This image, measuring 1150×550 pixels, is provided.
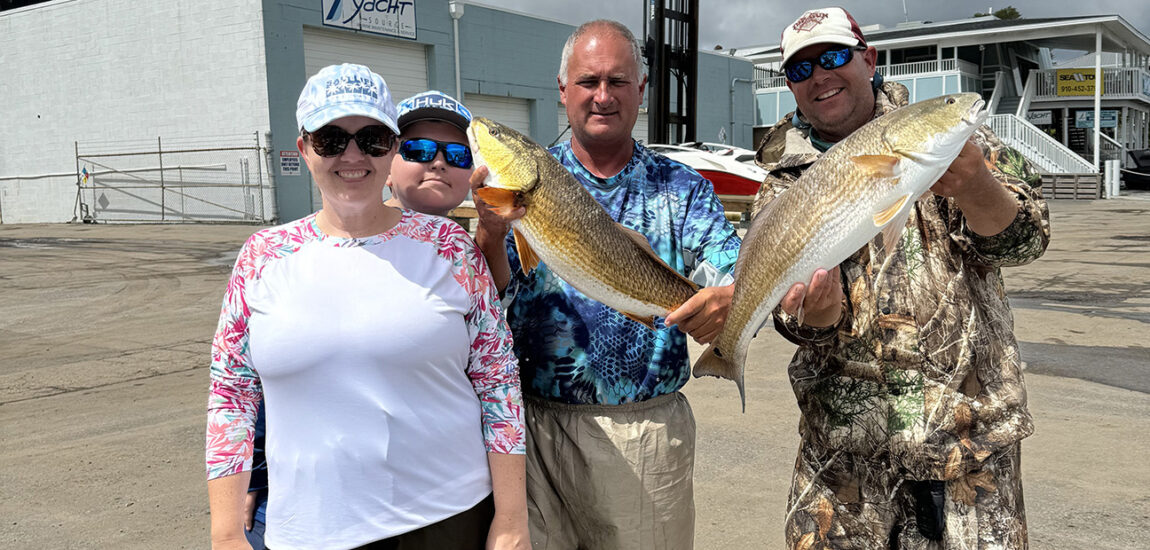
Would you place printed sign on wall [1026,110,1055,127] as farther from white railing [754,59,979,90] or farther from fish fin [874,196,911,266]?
fish fin [874,196,911,266]

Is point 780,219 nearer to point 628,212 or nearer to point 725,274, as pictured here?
point 725,274

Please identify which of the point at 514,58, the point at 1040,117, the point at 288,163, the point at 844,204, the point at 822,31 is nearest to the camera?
the point at 844,204

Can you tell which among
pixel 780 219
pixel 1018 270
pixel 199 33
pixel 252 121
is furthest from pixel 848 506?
pixel 199 33

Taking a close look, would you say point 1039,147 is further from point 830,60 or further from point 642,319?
point 642,319

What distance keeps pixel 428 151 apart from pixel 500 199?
2.10 ft

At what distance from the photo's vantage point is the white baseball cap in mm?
2818

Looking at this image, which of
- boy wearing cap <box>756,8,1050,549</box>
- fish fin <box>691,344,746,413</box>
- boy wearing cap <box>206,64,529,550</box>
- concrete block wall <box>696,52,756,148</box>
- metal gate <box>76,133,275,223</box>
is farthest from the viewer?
concrete block wall <box>696,52,756,148</box>

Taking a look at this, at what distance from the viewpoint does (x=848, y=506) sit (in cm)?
290

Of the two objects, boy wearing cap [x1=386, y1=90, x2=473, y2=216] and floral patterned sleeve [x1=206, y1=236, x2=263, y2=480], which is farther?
boy wearing cap [x1=386, y1=90, x2=473, y2=216]

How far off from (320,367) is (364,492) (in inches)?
14.6

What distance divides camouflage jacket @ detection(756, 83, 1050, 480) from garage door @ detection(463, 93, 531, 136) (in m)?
26.3

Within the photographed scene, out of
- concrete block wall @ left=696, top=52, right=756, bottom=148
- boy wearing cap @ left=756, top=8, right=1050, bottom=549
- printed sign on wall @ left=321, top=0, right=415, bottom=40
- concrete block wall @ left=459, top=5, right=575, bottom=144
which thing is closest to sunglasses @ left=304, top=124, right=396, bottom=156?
boy wearing cap @ left=756, top=8, right=1050, bottom=549

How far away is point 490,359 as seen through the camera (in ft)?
8.13

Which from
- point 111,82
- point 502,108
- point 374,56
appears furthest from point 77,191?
point 502,108
